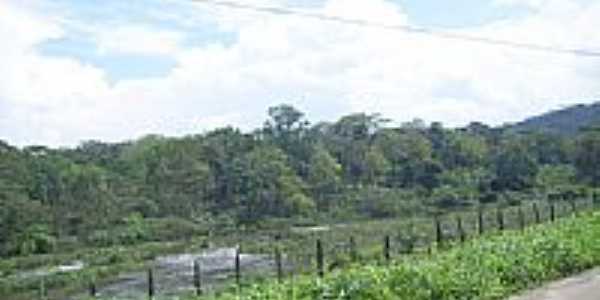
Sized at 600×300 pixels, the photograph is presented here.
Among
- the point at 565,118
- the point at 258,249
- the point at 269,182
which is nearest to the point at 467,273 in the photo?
the point at 258,249

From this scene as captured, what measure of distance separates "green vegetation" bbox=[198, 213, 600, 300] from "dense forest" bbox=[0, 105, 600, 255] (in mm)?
39440

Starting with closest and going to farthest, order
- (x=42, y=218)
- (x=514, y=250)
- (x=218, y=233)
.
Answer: (x=514, y=250) < (x=42, y=218) < (x=218, y=233)

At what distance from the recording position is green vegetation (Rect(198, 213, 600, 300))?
1277 centimetres

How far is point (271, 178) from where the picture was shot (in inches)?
2817

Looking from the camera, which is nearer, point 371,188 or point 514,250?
point 514,250

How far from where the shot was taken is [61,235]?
58.0 metres

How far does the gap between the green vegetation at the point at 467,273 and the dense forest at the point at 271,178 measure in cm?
3944

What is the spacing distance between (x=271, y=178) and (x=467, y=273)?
57.2 meters

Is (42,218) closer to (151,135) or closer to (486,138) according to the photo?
(151,135)

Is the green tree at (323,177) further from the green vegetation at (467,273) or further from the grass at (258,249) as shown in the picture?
the green vegetation at (467,273)

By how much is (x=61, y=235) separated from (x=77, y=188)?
386 cm

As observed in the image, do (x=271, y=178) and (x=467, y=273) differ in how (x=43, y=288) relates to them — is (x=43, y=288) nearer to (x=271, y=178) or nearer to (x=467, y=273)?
(x=467, y=273)

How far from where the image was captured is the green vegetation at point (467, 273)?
12766 mm

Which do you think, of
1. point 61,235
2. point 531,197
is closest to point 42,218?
point 61,235
